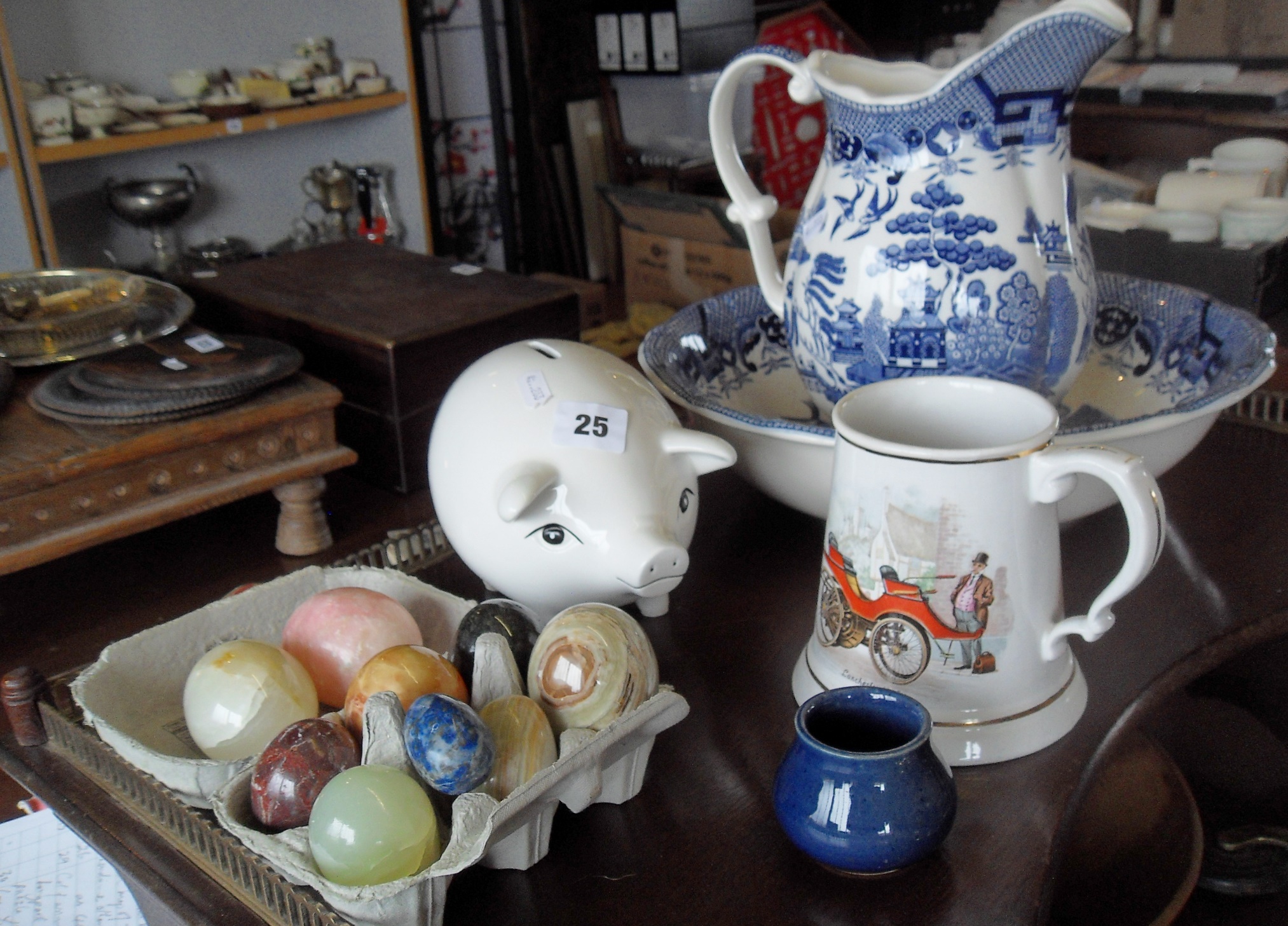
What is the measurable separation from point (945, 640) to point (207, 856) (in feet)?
1.22

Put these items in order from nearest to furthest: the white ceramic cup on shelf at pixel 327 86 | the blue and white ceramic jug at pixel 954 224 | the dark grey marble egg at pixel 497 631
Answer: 1. the dark grey marble egg at pixel 497 631
2. the blue and white ceramic jug at pixel 954 224
3. the white ceramic cup on shelf at pixel 327 86

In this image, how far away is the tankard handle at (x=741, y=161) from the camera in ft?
2.46

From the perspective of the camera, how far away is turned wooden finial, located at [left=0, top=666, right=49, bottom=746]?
613 millimetres

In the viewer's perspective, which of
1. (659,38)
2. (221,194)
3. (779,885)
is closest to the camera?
(779,885)

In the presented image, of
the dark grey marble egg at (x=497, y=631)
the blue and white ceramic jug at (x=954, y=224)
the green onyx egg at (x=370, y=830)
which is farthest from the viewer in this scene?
the blue and white ceramic jug at (x=954, y=224)

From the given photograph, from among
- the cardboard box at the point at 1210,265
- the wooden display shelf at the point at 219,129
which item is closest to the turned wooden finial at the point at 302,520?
the cardboard box at the point at 1210,265

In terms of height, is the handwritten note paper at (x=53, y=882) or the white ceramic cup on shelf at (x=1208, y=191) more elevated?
the white ceramic cup on shelf at (x=1208, y=191)

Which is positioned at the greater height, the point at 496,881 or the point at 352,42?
the point at 352,42

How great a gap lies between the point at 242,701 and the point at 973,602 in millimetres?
364

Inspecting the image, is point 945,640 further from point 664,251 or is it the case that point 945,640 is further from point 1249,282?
point 664,251

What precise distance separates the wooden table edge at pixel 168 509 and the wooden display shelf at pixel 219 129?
4.05 feet

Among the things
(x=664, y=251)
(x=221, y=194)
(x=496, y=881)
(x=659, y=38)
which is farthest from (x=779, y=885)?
(x=659, y=38)

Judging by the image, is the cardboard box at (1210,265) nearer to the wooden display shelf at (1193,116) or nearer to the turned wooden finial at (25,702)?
the wooden display shelf at (1193,116)

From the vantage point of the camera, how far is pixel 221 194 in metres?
2.46
